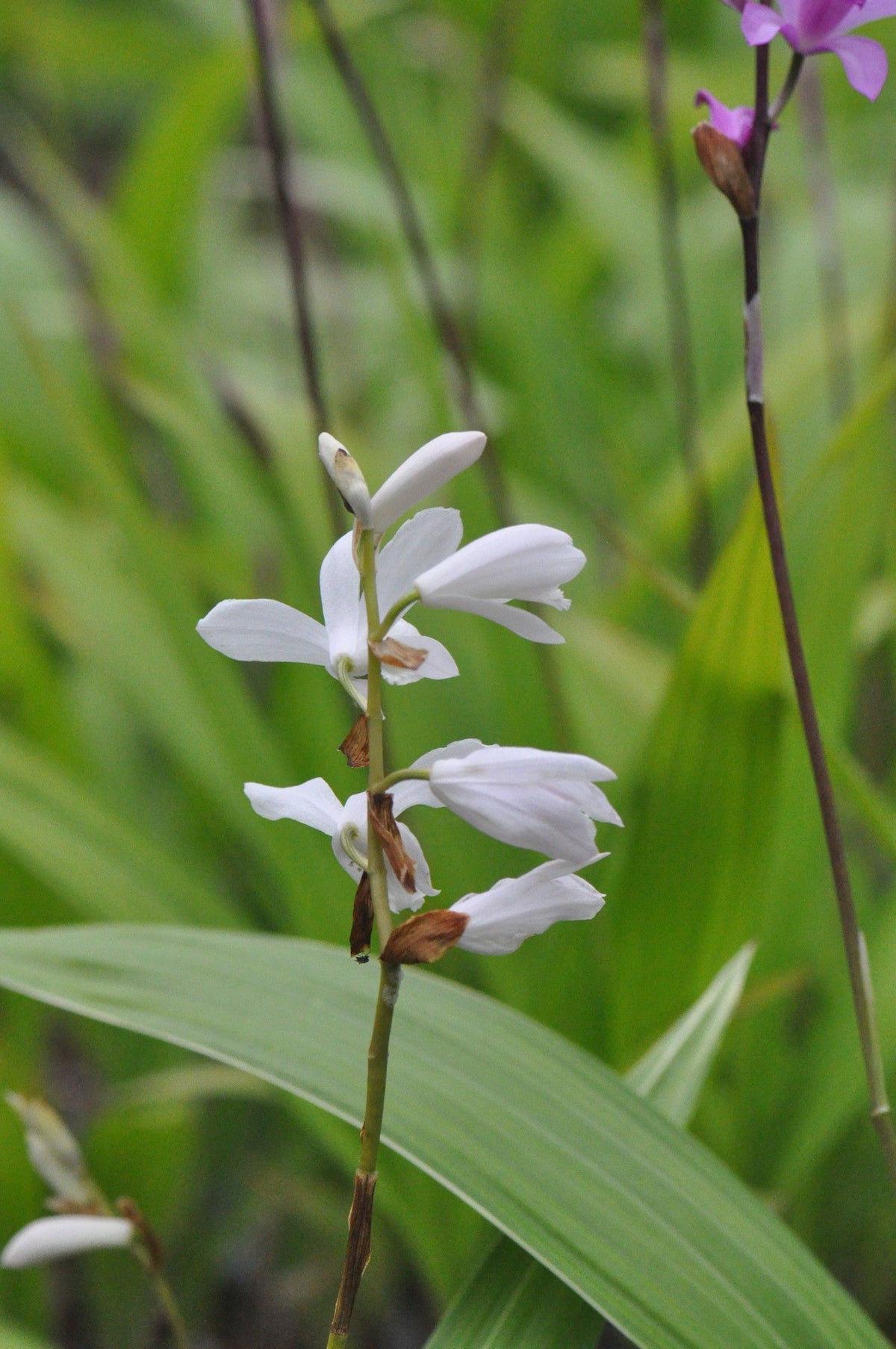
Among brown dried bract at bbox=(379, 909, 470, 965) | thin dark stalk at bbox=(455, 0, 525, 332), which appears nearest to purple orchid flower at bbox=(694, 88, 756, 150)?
brown dried bract at bbox=(379, 909, 470, 965)

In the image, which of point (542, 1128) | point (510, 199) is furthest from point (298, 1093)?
point (510, 199)

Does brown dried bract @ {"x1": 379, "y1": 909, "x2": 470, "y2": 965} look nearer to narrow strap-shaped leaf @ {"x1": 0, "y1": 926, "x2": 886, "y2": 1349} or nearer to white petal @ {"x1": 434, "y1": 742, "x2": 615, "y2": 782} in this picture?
white petal @ {"x1": 434, "y1": 742, "x2": 615, "y2": 782}

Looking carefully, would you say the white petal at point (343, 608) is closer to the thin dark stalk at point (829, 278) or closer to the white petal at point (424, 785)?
the white petal at point (424, 785)

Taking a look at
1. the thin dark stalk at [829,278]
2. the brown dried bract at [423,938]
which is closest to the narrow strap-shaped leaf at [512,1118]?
the brown dried bract at [423,938]

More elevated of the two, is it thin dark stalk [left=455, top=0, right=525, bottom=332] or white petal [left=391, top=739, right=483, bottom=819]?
thin dark stalk [left=455, top=0, right=525, bottom=332]

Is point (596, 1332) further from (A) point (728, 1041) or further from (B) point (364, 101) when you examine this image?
(B) point (364, 101)

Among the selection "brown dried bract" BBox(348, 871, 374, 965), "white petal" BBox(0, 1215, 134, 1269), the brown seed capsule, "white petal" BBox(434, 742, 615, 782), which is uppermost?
the brown seed capsule

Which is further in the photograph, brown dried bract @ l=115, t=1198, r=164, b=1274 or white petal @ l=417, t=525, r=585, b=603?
brown dried bract @ l=115, t=1198, r=164, b=1274

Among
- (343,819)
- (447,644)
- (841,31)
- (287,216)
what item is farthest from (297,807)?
(447,644)

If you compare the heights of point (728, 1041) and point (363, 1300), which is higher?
point (728, 1041)
